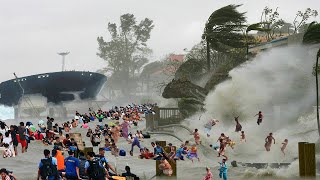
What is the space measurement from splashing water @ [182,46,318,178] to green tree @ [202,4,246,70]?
6.60m

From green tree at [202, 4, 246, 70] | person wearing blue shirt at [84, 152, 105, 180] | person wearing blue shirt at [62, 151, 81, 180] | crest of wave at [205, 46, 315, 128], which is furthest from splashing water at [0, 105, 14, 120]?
person wearing blue shirt at [84, 152, 105, 180]

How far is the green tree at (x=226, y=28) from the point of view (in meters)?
51.6

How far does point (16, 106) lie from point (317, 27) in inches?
4087

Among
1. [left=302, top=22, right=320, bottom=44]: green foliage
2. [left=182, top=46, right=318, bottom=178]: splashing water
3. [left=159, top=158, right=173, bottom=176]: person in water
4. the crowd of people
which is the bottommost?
[left=159, top=158, right=173, bottom=176]: person in water

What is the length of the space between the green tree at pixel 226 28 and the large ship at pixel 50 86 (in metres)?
77.6

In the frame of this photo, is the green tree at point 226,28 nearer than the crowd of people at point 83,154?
No

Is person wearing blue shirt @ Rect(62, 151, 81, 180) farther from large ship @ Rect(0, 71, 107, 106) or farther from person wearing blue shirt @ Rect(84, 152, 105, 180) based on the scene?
large ship @ Rect(0, 71, 107, 106)

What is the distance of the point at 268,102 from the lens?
4103 cm

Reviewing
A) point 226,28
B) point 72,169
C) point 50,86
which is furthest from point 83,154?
point 50,86

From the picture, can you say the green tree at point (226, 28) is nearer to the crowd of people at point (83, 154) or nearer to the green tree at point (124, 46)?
the crowd of people at point (83, 154)

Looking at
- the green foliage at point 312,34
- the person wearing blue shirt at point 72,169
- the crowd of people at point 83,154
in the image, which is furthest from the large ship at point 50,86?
the person wearing blue shirt at point 72,169

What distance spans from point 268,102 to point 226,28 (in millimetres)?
12975

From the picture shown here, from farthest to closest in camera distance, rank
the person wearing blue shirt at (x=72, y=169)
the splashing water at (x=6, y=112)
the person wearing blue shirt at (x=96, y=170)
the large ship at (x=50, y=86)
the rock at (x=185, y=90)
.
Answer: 1. the splashing water at (x=6, y=112)
2. the large ship at (x=50, y=86)
3. the rock at (x=185, y=90)
4. the person wearing blue shirt at (x=72, y=169)
5. the person wearing blue shirt at (x=96, y=170)

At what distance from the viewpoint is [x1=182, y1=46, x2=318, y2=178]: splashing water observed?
34.1m
